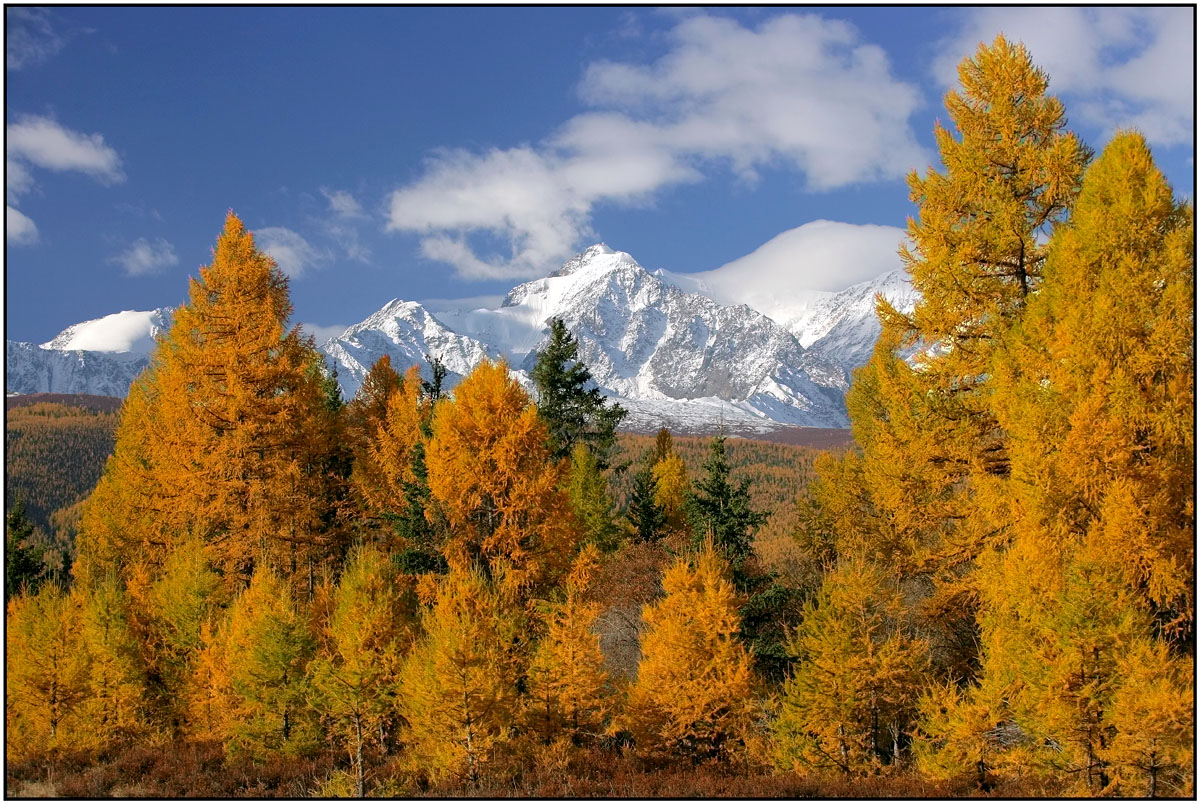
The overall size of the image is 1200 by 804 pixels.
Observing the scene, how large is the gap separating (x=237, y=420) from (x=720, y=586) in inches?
484

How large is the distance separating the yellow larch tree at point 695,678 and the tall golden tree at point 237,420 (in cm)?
988

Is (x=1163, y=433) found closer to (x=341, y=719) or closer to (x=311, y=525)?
(x=341, y=719)

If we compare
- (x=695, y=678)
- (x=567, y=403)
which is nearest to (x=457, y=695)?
(x=695, y=678)

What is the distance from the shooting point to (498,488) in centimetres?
1805

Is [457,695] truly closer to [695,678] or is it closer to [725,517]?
[695,678]

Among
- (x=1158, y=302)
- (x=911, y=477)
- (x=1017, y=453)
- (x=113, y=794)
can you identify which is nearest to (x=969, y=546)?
(x=911, y=477)

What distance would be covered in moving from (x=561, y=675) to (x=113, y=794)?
8.43 metres

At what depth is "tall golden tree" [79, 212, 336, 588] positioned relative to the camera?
18.5 m

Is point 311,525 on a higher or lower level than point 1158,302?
lower

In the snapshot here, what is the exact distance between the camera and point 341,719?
15.5 m

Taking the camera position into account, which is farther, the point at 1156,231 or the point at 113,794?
the point at 113,794

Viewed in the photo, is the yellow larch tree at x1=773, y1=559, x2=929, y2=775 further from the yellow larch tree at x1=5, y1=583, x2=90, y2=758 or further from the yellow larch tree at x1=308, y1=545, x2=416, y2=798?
the yellow larch tree at x1=5, y1=583, x2=90, y2=758

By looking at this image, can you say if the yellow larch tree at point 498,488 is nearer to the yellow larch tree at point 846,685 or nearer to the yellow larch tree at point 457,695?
the yellow larch tree at point 457,695

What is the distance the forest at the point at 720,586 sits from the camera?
379 inches
